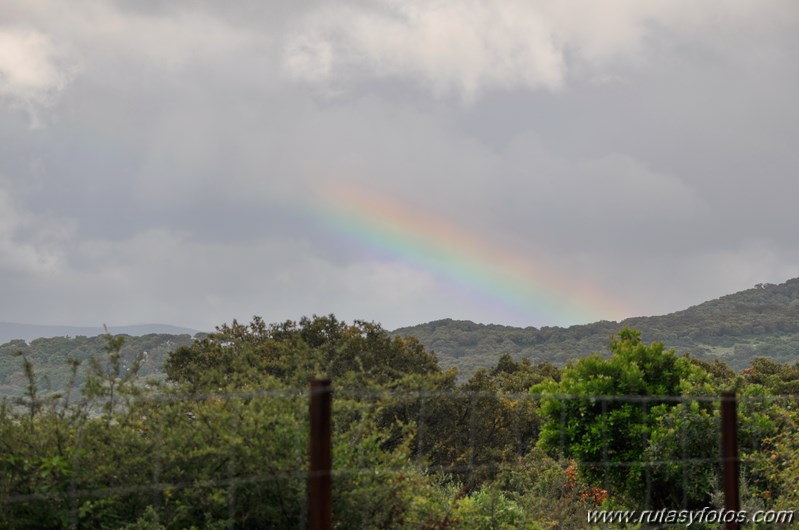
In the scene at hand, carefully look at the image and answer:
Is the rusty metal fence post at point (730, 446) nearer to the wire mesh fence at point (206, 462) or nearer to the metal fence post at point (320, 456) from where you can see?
the wire mesh fence at point (206, 462)

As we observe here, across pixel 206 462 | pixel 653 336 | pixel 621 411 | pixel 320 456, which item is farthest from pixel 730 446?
pixel 653 336

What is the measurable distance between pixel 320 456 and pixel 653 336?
11286cm

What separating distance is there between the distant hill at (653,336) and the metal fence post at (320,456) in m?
85.8

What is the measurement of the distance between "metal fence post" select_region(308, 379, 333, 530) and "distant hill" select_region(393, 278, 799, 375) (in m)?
85.8

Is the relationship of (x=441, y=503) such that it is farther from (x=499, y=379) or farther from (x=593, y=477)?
(x=499, y=379)

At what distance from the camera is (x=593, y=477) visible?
15.2 metres

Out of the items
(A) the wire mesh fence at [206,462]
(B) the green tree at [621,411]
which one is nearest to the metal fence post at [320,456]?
(A) the wire mesh fence at [206,462]

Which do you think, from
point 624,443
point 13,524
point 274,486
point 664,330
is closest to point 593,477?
point 624,443

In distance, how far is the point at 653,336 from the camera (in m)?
113

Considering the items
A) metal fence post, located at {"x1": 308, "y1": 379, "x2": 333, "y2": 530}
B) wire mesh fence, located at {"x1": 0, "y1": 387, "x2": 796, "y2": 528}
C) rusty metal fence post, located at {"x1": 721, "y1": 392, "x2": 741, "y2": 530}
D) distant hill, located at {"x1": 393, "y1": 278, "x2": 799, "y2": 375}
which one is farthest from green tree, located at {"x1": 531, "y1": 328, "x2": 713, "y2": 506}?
distant hill, located at {"x1": 393, "y1": 278, "x2": 799, "y2": 375}

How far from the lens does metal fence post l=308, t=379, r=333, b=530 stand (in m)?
5.21

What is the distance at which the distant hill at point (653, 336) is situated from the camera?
101688 millimetres

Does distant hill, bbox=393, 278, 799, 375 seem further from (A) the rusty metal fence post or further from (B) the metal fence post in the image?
(B) the metal fence post

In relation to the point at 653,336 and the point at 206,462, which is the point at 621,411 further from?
the point at 653,336
